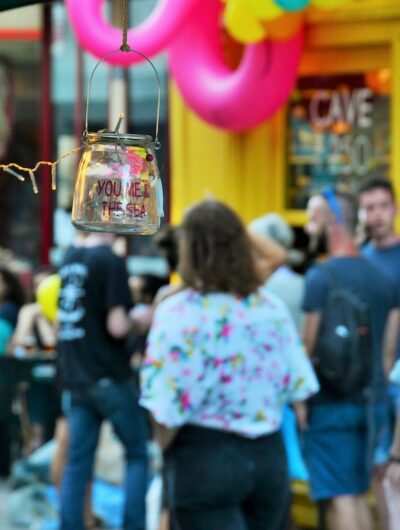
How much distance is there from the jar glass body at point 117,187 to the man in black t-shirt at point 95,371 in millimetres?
3069

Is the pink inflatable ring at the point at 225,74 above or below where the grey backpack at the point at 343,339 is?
above

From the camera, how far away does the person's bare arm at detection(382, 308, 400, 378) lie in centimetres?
572

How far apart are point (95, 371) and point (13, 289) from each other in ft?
6.68

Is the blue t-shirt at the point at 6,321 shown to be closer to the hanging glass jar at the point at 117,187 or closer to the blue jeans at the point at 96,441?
the blue jeans at the point at 96,441

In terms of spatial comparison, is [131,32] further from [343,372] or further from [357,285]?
[343,372]

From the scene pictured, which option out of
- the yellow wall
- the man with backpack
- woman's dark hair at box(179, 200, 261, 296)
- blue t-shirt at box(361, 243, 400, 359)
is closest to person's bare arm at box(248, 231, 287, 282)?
blue t-shirt at box(361, 243, 400, 359)

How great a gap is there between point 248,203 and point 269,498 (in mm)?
3612

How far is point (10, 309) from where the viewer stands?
7836 millimetres

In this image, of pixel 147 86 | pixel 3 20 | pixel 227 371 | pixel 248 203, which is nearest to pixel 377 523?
pixel 248 203

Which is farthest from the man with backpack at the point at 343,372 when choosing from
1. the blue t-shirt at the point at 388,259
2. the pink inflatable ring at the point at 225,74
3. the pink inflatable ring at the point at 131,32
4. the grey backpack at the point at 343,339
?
the pink inflatable ring at the point at 225,74

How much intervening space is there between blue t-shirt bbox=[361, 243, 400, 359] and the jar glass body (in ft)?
10.7

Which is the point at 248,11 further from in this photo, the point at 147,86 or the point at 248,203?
the point at 147,86

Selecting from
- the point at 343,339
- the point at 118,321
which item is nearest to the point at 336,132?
the point at 118,321

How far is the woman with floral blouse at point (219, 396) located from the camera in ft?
14.3
